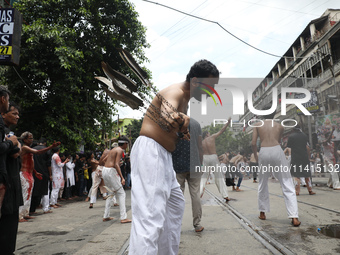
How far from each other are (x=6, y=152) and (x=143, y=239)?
71.6 inches

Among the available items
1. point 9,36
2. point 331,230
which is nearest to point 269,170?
point 331,230

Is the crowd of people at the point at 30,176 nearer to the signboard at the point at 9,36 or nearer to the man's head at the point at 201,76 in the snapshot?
the man's head at the point at 201,76

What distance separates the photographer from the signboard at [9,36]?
6.65 metres

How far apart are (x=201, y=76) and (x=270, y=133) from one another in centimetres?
267

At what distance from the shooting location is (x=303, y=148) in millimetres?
7652

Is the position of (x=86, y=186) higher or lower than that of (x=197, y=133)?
lower

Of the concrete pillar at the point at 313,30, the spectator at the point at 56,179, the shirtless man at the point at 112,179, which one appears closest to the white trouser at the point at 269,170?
the shirtless man at the point at 112,179

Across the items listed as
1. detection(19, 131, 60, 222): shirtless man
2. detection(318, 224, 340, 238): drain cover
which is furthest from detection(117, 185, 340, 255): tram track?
detection(19, 131, 60, 222): shirtless man

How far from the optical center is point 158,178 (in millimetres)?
1869

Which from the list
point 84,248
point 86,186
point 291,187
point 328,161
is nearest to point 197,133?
point 291,187

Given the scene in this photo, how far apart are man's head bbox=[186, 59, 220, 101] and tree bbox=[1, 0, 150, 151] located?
9.41m

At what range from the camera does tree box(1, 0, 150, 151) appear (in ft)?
37.1

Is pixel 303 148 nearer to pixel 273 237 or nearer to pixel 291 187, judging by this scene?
pixel 291 187

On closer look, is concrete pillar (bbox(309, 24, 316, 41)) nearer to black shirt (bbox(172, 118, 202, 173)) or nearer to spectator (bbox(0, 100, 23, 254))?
black shirt (bbox(172, 118, 202, 173))
